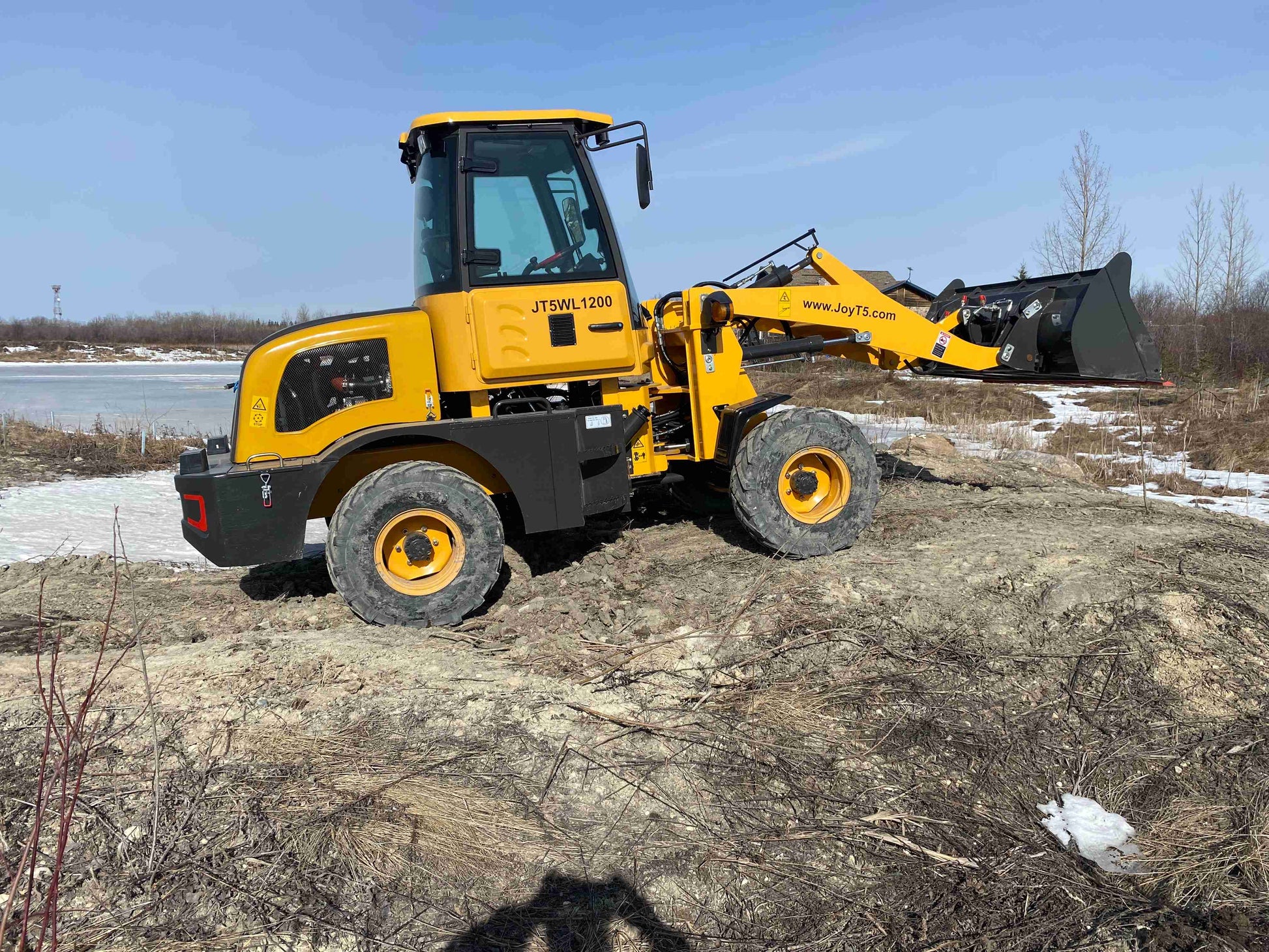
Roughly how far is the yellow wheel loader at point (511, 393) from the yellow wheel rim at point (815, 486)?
1 cm

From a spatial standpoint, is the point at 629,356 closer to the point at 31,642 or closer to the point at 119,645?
the point at 119,645

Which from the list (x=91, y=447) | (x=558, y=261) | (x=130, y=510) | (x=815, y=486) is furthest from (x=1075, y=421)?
(x=91, y=447)

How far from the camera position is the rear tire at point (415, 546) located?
498 cm

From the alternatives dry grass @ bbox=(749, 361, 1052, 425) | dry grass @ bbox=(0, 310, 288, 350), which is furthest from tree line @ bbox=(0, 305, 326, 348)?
dry grass @ bbox=(749, 361, 1052, 425)

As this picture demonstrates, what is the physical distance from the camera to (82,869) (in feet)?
9.16

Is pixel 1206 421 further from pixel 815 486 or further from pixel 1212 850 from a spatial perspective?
pixel 1212 850

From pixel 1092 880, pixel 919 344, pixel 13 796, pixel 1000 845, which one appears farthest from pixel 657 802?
pixel 919 344

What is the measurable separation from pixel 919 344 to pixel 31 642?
6.11 meters

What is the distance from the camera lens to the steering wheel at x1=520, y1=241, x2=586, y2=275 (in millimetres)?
5367

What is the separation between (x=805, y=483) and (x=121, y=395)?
18458mm

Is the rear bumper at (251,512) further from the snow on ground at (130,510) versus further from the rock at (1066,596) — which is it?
the rock at (1066,596)

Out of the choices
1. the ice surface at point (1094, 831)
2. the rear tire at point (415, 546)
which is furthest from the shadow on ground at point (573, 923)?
the rear tire at point (415, 546)

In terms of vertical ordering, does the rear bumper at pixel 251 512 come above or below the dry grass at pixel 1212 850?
above

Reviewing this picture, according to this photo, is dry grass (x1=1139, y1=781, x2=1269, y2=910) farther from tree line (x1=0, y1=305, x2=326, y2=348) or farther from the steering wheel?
tree line (x1=0, y1=305, x2=326, y2=348)
